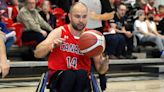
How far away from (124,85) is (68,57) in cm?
348

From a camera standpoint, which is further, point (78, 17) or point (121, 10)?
point (121, 10)

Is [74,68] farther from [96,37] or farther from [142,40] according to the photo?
[142,40]

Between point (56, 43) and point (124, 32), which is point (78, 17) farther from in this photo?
point (124, 32)

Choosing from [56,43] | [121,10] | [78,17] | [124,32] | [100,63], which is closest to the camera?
[56,43]

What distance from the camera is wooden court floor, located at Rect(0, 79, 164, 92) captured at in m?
6.51

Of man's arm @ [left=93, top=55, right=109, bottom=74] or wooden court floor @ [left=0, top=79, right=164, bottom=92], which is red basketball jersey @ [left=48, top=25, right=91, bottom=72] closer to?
man's arm @ [left=93, top=55, right=109, bottom=74]

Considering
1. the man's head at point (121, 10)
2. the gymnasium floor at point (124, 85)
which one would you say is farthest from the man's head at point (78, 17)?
the man's head at point (121, 10)

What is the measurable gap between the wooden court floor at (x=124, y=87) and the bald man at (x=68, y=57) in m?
2.46

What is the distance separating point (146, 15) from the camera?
11.3 m

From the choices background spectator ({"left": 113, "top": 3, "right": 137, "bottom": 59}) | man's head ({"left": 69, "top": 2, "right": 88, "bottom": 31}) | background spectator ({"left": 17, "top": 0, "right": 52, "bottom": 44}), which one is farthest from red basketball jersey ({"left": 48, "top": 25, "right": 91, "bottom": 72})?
background spectator ({"left": 113, "top": 3, "right": 137, "bottom": 59})

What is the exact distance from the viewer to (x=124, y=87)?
696 centimetres

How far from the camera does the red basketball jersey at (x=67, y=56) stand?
3.92 meters

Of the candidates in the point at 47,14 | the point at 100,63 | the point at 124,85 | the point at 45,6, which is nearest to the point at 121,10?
the point at 47,14

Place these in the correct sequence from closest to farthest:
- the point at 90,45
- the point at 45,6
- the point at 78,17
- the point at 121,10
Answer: the point at 90,45 < the point at 78,17 < the point at 45,6 < the point at 121,10
